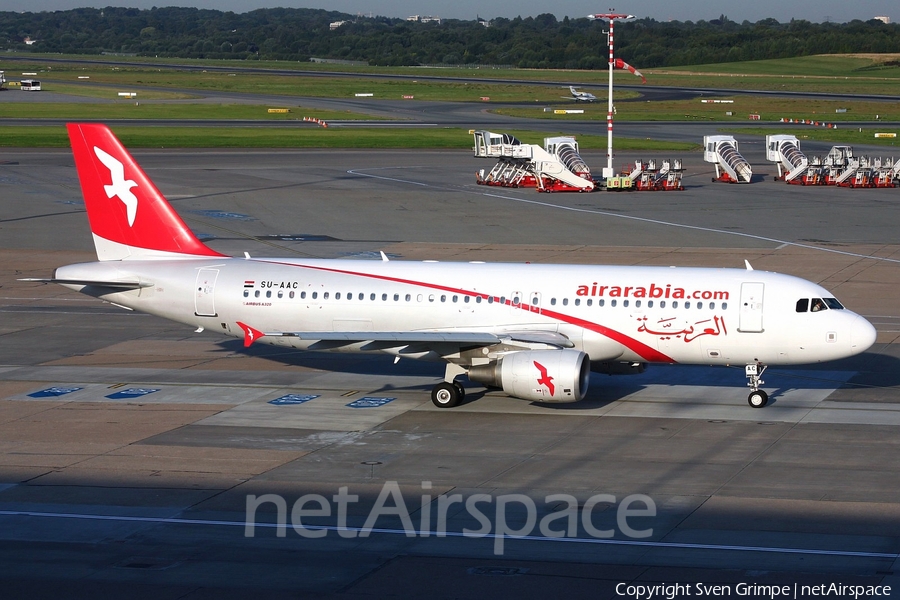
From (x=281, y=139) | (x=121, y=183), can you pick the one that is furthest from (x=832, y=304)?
(x=281, y=139)

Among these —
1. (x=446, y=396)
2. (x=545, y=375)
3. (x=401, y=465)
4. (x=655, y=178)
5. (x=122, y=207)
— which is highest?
(x=122, y=207)

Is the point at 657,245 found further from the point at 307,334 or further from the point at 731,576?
the point at 731,576

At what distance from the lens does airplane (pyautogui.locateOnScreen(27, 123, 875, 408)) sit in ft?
101

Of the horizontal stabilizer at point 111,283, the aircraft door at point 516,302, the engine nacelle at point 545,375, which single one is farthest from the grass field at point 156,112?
the engine nacelle at point 545,375

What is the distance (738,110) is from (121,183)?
13267 centimetres

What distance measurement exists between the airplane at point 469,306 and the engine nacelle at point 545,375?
0.04 metres

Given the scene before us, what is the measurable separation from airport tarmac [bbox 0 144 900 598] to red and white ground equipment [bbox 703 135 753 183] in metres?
34.3

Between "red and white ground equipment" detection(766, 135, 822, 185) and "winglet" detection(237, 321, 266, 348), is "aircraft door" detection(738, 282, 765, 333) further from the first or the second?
"red and white ground equipment" detection(766, 135, 822, 185)

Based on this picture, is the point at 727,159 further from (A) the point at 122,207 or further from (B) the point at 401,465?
(B) the point at 401,465

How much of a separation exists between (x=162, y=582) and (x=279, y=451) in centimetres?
855

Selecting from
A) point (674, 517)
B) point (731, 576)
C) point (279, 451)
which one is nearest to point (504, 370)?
point (279, 451)

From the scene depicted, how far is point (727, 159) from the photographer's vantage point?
87875 millimetres

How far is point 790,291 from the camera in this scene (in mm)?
30969

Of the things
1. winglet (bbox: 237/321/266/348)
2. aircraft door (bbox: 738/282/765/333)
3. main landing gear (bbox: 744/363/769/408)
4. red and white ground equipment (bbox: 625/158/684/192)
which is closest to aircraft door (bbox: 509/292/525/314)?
aircraft door (bbox: 738/282/765/333)
